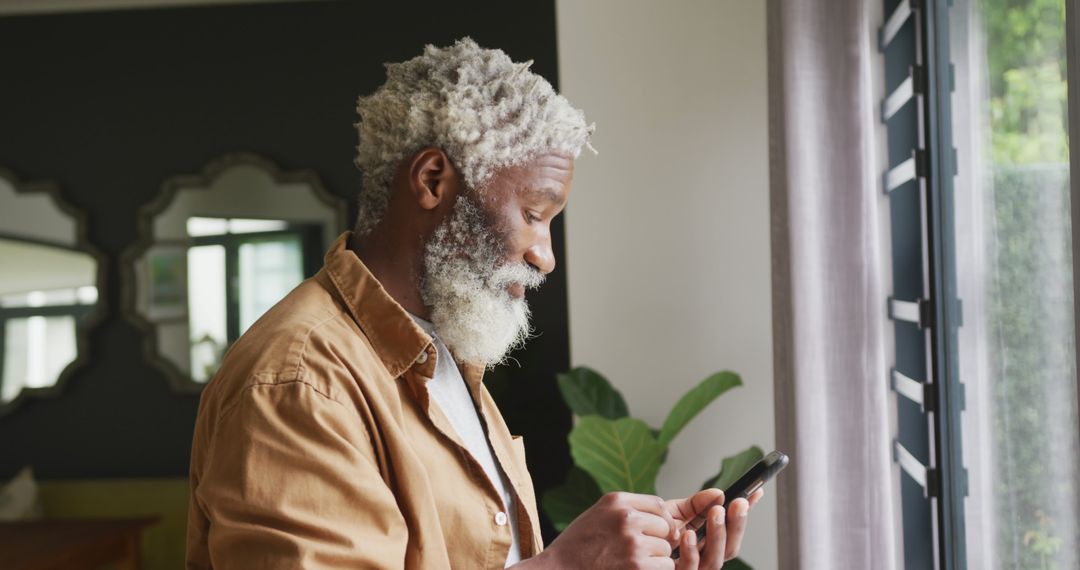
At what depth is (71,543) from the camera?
11.7 feet

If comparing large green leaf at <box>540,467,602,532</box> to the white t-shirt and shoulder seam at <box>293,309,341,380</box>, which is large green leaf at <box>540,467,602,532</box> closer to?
the white t-shirt

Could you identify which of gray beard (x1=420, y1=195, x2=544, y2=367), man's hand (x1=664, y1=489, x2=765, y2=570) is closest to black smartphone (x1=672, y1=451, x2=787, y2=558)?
man's hand (x1=664, y1=489, x2=765, y2=570)

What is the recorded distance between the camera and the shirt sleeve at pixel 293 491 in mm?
933

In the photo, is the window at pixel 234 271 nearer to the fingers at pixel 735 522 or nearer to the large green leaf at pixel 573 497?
the large green leaf at pixel 573 497

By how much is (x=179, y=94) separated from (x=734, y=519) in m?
3.83

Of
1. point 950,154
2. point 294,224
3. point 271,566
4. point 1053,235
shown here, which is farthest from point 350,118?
point 271,566

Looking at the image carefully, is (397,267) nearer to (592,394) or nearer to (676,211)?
(592,394)

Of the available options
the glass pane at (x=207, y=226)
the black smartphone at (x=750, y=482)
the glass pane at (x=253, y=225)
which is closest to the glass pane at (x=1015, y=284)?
the black smartphone at (x=750, y=482)

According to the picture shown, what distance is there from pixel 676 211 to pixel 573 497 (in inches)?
38.0

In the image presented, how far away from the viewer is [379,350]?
45.2 inches

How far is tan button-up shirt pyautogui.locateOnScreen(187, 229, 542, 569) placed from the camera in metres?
0.94

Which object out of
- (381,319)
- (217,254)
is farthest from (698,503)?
(217,254)

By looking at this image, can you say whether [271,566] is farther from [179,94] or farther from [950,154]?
[179,94]

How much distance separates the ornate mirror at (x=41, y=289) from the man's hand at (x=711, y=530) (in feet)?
12.6
